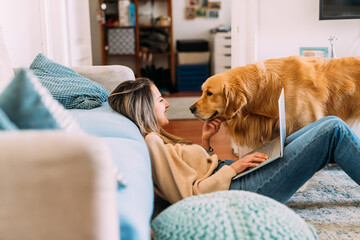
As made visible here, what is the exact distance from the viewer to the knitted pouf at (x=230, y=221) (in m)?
0.91

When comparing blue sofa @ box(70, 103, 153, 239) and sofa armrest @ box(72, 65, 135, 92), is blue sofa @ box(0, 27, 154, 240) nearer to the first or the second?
blue sofa @ box(70, 103, 153, 239)

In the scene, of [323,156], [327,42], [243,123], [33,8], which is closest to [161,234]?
[323,156]

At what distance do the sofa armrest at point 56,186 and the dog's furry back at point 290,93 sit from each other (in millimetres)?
1521

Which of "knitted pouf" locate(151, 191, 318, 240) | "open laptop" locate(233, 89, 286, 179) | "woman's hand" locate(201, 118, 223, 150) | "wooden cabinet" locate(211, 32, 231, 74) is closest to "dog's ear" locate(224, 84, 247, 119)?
"woman's hand" locate(201, 118, 223, 150)

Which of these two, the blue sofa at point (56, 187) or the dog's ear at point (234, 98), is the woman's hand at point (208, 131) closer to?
the dog's ear at point (234, 98)

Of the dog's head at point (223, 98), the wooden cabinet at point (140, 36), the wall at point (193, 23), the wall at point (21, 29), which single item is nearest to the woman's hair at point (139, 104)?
the dog's head at point (223, 98)

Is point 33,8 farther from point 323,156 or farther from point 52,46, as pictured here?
point 323,156

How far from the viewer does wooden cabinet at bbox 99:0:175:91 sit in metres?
6.26

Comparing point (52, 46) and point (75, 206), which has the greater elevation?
point (52, 46)

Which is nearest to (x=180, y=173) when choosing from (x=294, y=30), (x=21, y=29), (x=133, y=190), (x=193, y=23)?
(x=133, y=190)

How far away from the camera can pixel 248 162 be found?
1.53 metres

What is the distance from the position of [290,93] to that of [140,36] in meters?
4.66

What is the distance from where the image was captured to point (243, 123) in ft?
7.26

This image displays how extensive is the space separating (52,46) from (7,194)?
2.71 metres
